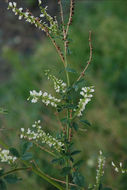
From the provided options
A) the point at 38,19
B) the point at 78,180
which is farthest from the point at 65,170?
the point at 38,19

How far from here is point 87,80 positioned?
2553mm

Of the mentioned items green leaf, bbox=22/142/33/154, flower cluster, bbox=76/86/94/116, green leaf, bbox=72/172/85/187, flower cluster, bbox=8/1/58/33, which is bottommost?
green leaf, bbox=72/172/85/187

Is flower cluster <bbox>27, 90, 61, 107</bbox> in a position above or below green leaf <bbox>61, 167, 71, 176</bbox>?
above

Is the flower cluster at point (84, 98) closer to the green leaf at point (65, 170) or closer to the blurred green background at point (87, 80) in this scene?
the green leaf at point (65, 170)

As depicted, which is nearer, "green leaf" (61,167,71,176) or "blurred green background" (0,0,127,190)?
"green leaf" (61,167,71,176)

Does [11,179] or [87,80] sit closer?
[11,179]

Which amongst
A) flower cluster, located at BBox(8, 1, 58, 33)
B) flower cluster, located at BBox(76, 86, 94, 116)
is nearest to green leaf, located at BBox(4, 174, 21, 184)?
flower cluster, located at BBox(76, 86, 94, 116)

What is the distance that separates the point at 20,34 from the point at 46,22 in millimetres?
4194

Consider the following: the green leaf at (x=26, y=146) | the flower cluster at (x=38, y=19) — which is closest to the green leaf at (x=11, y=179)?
the green leaf at (x=26, y=146)

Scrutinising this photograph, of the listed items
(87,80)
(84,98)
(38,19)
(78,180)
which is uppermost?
(87,80)

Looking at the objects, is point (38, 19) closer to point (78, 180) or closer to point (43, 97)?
point (43, 97)

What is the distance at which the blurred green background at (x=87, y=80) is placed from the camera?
210cm

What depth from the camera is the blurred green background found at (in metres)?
2.10

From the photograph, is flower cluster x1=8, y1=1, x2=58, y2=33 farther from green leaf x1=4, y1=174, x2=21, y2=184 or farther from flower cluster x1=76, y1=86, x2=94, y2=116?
green leaf x1=4, y1=174, x2=21, y2=184
